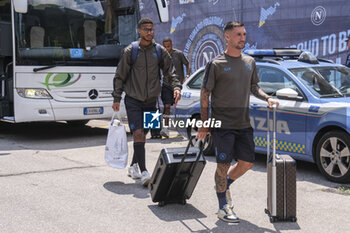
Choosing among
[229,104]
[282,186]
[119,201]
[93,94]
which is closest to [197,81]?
[93,94]

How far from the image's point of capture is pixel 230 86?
4.96 metres

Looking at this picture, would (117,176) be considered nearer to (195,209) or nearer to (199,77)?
(195,209)

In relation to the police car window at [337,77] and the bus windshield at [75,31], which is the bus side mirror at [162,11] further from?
the police car window at [337,77]

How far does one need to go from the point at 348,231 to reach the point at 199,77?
452cm

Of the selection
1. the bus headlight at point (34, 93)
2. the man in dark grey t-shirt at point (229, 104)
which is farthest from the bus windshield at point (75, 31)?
the man in dark grey t-shirt at point (229, 104)

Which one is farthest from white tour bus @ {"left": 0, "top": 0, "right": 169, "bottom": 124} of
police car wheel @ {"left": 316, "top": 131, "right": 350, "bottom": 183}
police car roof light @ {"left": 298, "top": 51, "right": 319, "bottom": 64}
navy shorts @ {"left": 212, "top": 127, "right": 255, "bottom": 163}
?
navy shorts @ {"left": 212, "top": 127, "right": 255, "bottom": 163}

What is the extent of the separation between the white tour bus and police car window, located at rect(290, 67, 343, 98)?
12.6 ft

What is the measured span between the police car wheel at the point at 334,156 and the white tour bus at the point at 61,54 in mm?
4819

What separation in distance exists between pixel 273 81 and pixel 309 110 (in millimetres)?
882

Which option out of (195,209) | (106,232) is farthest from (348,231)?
(106,232)

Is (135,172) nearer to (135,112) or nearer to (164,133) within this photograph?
(135,112)

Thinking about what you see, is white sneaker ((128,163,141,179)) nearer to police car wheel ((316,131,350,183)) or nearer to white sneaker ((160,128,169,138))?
police car wheel ((316,131,350,183))

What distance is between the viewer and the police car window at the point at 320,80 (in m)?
7.06

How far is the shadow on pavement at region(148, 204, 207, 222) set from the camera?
206 inches
